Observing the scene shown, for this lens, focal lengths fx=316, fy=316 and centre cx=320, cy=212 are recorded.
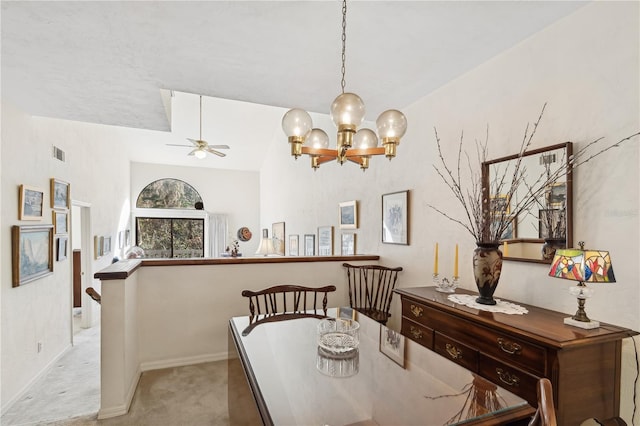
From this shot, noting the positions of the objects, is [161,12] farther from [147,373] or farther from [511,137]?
[147,373]

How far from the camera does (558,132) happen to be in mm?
1938

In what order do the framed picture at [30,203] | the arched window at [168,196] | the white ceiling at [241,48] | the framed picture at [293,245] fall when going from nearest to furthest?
the white ceiling at [241,48] → the framed picture at [30,203] → the framed picture at [293,245] → the arched window at [168,196]

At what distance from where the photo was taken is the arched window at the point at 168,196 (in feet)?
28.6

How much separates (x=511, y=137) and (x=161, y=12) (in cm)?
238

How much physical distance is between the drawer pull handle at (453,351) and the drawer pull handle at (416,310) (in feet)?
Answer: 0.98

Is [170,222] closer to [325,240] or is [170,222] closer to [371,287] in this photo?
[325,240]

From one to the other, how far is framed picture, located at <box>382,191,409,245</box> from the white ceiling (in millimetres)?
982

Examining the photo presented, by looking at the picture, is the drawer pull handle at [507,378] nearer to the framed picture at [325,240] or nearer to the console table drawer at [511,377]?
the console table drawer at [511,377]

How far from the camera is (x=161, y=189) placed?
8859 mm

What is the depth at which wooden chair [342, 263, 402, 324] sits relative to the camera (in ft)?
10.8

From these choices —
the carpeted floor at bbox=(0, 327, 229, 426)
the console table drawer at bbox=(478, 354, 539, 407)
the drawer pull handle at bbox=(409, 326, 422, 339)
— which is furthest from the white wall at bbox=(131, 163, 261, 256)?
the console table drawer at bbox=(478, 354, 539, 407)

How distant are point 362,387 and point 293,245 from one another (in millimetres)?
5584

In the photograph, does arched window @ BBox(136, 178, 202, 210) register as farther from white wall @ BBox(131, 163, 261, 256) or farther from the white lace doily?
the white lace doily

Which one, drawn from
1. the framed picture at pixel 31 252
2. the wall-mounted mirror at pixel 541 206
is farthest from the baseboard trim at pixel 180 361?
the wall-mounted mirror at pixel 541 206
